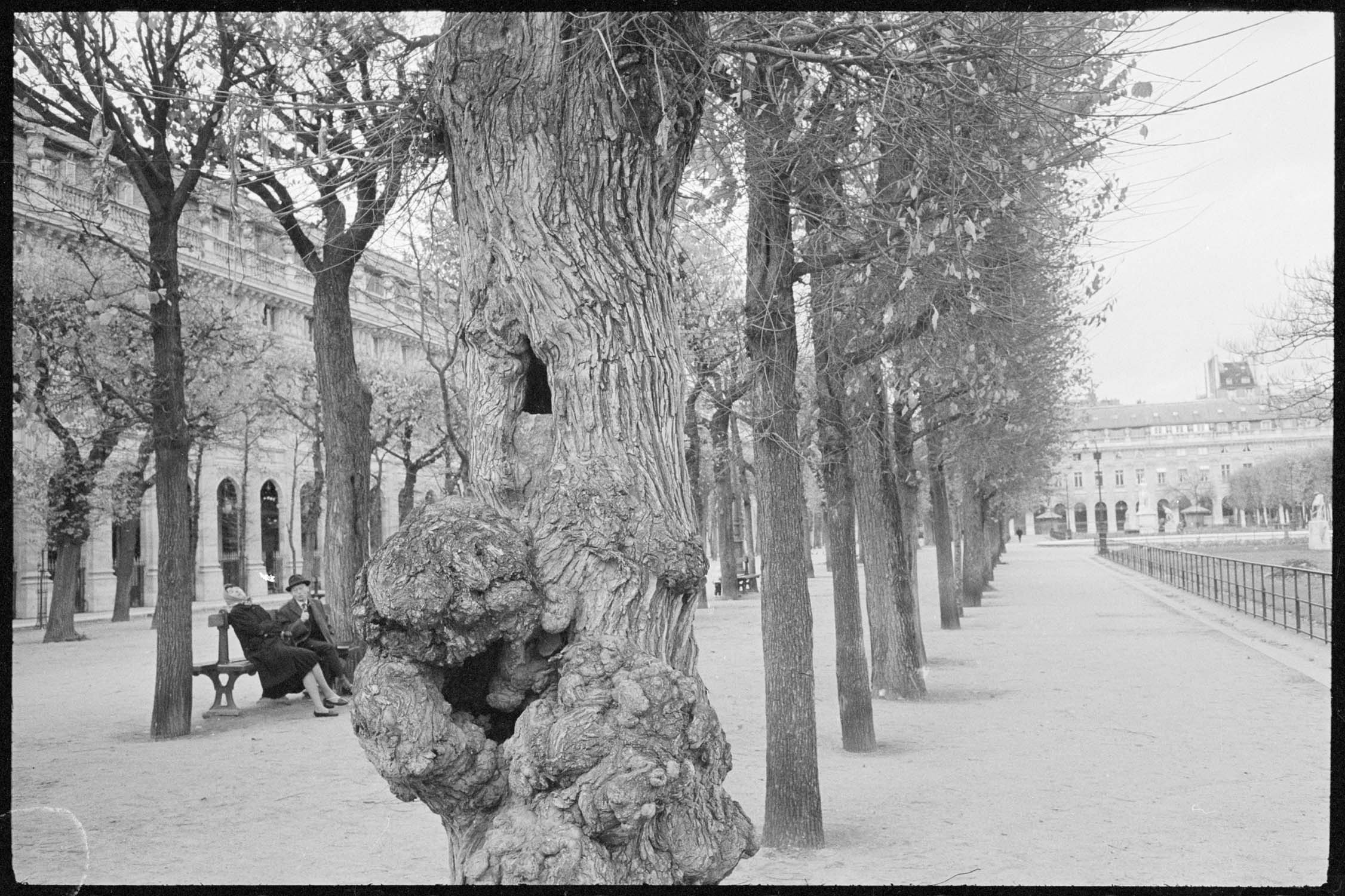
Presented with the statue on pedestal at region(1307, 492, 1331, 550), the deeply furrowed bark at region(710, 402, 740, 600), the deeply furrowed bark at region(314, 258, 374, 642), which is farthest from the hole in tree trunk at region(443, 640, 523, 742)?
the statue on pedestal at region(1307, 492, 1331, 550)

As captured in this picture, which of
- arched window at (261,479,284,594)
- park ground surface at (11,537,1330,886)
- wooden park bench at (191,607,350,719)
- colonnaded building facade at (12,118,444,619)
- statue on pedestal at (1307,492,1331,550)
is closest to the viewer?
park ground surface at (11,537,1330,886)

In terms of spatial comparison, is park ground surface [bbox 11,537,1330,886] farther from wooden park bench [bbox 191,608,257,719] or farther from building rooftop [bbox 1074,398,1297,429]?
building rooftop [bbox 1074,398,1297,429]

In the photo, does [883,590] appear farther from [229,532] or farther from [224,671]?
[229,532]

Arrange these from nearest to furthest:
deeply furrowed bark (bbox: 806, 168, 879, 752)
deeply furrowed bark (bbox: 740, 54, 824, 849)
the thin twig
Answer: the thin twig < deeply furrowed bark (bbox: 740, 54, 824, 849) < deeply furrowed bark (bbox: 806, 168, 879, 752)

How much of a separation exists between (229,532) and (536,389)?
38.9m

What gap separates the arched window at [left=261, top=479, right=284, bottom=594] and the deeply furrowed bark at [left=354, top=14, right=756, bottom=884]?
40.6m

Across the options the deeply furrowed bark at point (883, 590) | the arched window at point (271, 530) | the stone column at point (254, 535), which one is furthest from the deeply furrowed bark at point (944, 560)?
the arched window at point (271, 530)

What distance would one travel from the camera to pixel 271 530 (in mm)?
43406

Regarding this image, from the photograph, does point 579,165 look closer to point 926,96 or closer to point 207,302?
point 926,96

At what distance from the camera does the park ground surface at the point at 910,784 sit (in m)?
6.68

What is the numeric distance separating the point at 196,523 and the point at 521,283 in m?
33.2

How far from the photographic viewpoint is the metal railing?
697 inches

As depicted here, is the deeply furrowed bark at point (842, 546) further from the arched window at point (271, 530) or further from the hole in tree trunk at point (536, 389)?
the arched window at point (271, 530)

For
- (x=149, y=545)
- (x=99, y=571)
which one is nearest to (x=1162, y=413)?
(x=149, y=545)
